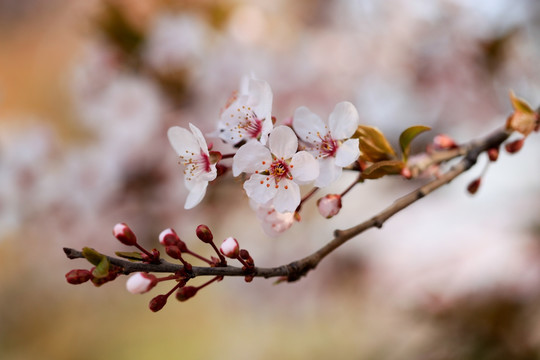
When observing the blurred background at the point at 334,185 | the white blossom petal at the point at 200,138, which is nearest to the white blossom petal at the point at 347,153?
the white blossom petal at the point at 200,138

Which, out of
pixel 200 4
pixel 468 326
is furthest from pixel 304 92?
pixel 468 326

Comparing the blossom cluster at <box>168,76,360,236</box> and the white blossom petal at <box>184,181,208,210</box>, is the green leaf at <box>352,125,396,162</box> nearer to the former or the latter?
the blossom cluster at <box>168,76,360,236</box>

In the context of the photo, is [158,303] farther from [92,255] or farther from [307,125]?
[307,125]

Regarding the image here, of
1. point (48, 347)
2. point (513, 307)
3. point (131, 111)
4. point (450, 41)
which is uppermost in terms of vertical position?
point (48, 347)

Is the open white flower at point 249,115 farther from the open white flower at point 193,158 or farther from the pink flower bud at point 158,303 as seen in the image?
the pink flower bud at point 158,303

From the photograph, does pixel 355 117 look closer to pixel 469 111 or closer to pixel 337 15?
pixel 469 111

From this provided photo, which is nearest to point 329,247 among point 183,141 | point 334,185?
point 183,141

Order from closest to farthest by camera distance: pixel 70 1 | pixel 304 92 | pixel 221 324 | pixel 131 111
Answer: pixel 131 111, pixel 304 92, pixel 221 324, pixel 70 1
